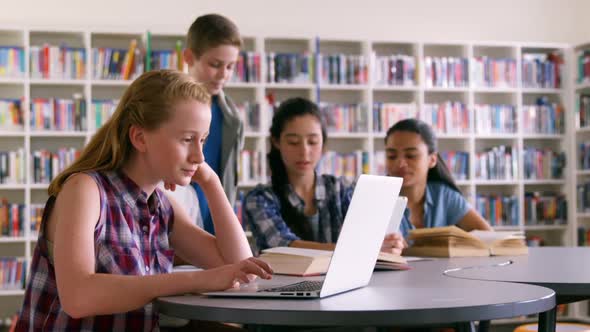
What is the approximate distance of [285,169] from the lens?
2.72 meters

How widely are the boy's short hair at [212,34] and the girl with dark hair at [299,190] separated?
0.30 m

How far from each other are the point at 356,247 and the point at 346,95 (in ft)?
15.6

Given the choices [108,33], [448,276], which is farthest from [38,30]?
[448,276]

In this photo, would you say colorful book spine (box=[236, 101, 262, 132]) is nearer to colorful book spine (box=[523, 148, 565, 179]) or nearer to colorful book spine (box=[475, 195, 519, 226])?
colorful book spine (box=[475, 195, 519, 226])

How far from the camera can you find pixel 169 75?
5.37 ft

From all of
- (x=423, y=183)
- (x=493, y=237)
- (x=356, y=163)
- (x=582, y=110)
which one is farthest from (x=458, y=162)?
(x=493, y=237)

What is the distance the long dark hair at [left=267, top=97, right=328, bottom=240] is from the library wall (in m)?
2.97

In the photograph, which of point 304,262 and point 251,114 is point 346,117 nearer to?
point 251,114

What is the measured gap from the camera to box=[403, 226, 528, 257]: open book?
232cm

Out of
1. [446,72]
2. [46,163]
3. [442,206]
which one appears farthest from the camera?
[446,72]

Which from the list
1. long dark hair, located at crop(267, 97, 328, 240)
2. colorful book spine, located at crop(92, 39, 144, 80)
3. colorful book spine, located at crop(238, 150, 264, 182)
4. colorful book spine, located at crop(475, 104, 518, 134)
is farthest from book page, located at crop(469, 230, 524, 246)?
colorful book spine, located at crop(475, 104, 518, 134)

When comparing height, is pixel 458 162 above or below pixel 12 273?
above

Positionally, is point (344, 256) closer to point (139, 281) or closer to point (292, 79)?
point (139, 281)

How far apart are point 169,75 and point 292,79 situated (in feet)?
13.5
